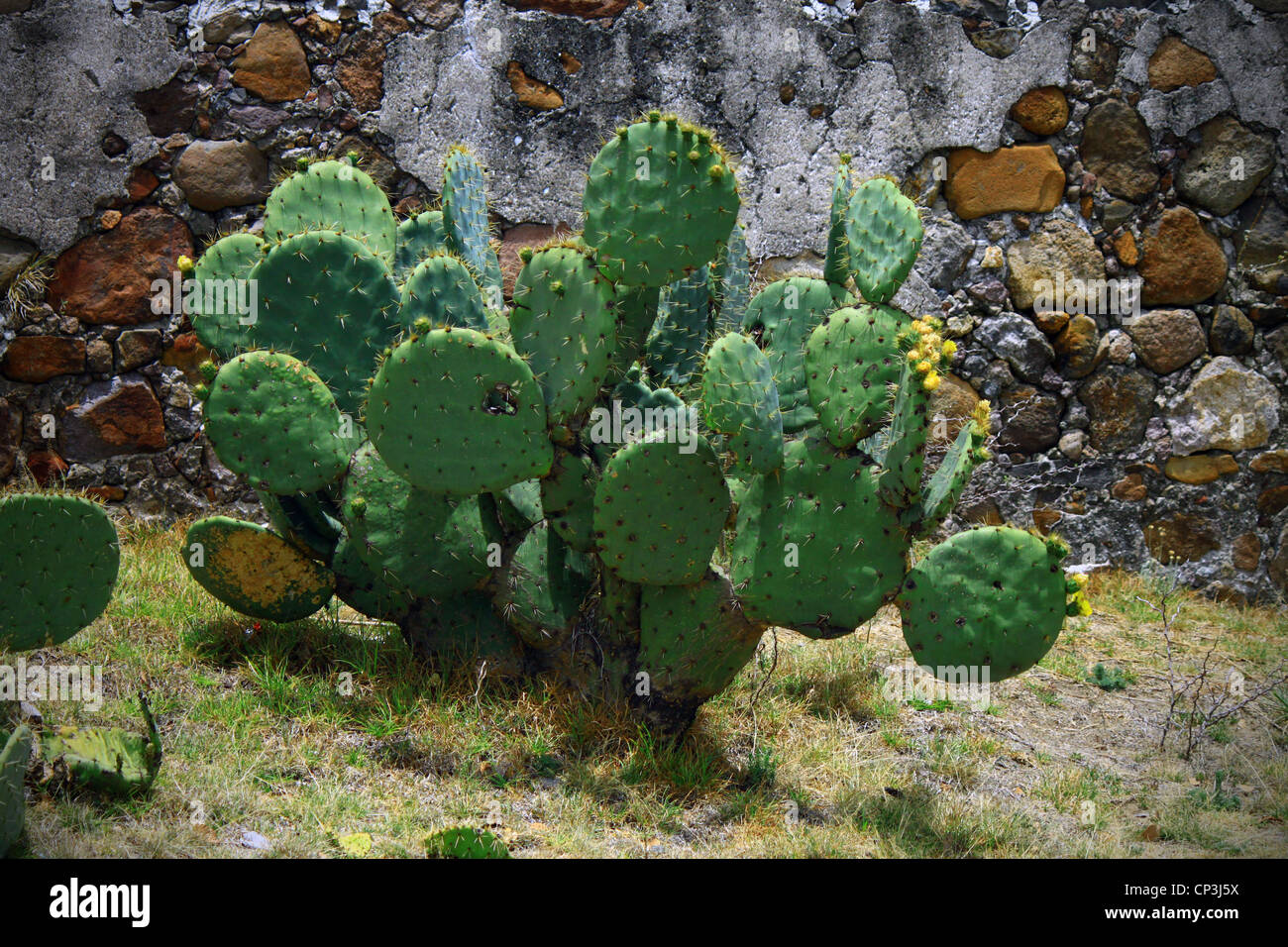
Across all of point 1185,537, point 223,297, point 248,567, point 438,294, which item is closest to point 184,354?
point 223,297

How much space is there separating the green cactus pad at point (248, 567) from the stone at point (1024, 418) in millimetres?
2968

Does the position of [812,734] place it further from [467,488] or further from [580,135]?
[580,135]

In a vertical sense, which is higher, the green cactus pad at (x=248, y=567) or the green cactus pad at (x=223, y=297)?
the green cactus pad at (x=223, y=297)

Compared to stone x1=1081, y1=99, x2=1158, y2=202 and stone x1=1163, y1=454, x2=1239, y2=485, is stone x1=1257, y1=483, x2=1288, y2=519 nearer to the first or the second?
stone x1=1163, y1=454, x2=1239, y2=485

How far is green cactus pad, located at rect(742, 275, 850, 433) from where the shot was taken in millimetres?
3184

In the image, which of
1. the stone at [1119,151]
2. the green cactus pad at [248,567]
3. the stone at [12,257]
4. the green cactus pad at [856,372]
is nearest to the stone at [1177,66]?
the stone at [1119,151]

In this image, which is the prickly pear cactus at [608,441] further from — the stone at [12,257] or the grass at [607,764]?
the stone at [12,257]

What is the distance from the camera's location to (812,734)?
10.5 ft

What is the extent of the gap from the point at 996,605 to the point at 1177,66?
3.21 metres

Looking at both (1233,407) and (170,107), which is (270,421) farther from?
(1233,407)

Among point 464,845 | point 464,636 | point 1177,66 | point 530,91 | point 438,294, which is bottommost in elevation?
point 464,845

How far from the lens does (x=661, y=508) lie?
8.87ft

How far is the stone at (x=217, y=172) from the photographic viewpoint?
441 centimetres

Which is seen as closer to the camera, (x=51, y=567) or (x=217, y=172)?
A: (x=51, y=567)
